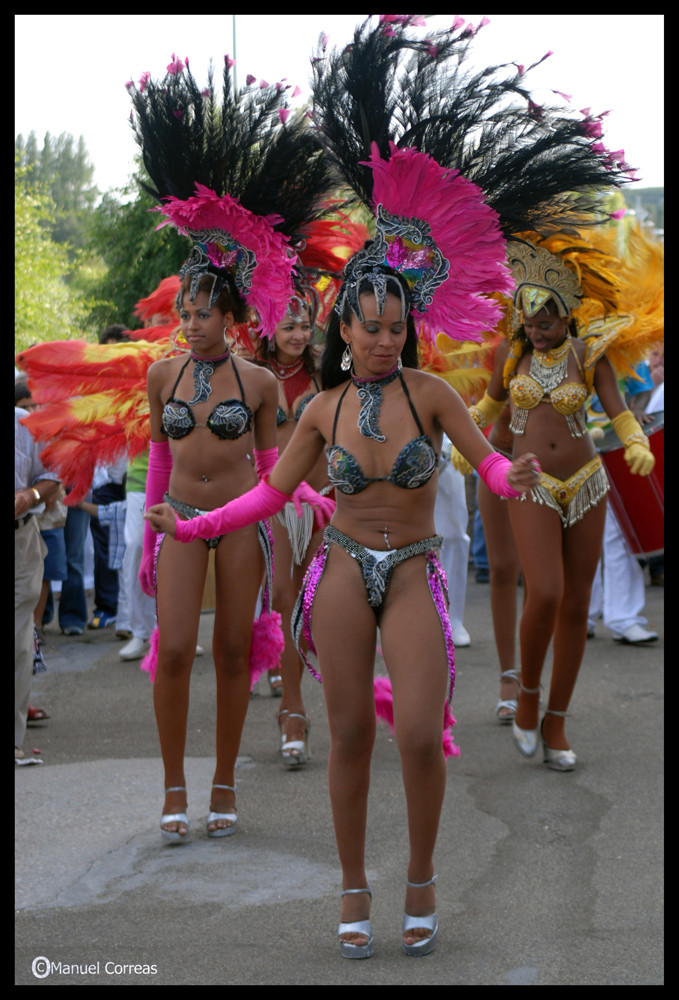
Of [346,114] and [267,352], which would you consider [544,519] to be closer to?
[267,352]

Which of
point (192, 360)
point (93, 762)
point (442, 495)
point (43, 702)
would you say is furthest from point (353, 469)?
point (43, 702)

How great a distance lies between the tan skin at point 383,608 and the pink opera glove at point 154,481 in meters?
0.59

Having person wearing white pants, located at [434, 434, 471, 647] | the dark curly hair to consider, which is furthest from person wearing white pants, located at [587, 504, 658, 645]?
the dark curly hair

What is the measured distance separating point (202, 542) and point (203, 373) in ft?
1.78

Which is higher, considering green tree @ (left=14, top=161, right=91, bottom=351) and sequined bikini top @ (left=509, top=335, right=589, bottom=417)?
green tree @ (left=14, top=161, right=91, bottom=351)

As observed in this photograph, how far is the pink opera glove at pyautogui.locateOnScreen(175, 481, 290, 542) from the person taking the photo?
10.6ft

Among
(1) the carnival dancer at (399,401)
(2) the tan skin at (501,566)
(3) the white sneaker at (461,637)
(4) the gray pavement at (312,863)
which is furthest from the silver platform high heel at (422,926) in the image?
(3) the white sneaker at (461,637)

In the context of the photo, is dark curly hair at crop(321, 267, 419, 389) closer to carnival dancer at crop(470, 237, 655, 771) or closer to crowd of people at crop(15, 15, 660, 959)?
crowd of people at crop(15, 15, 660, 959)

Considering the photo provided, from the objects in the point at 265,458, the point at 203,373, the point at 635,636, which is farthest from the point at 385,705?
the point at 635,636

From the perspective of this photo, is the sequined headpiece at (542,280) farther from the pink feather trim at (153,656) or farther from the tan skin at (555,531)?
the pink feather trim at (153,656)

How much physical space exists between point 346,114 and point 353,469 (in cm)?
95

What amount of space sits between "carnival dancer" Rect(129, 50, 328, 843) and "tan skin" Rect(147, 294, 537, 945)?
0.35 meters

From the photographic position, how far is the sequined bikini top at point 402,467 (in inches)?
126
